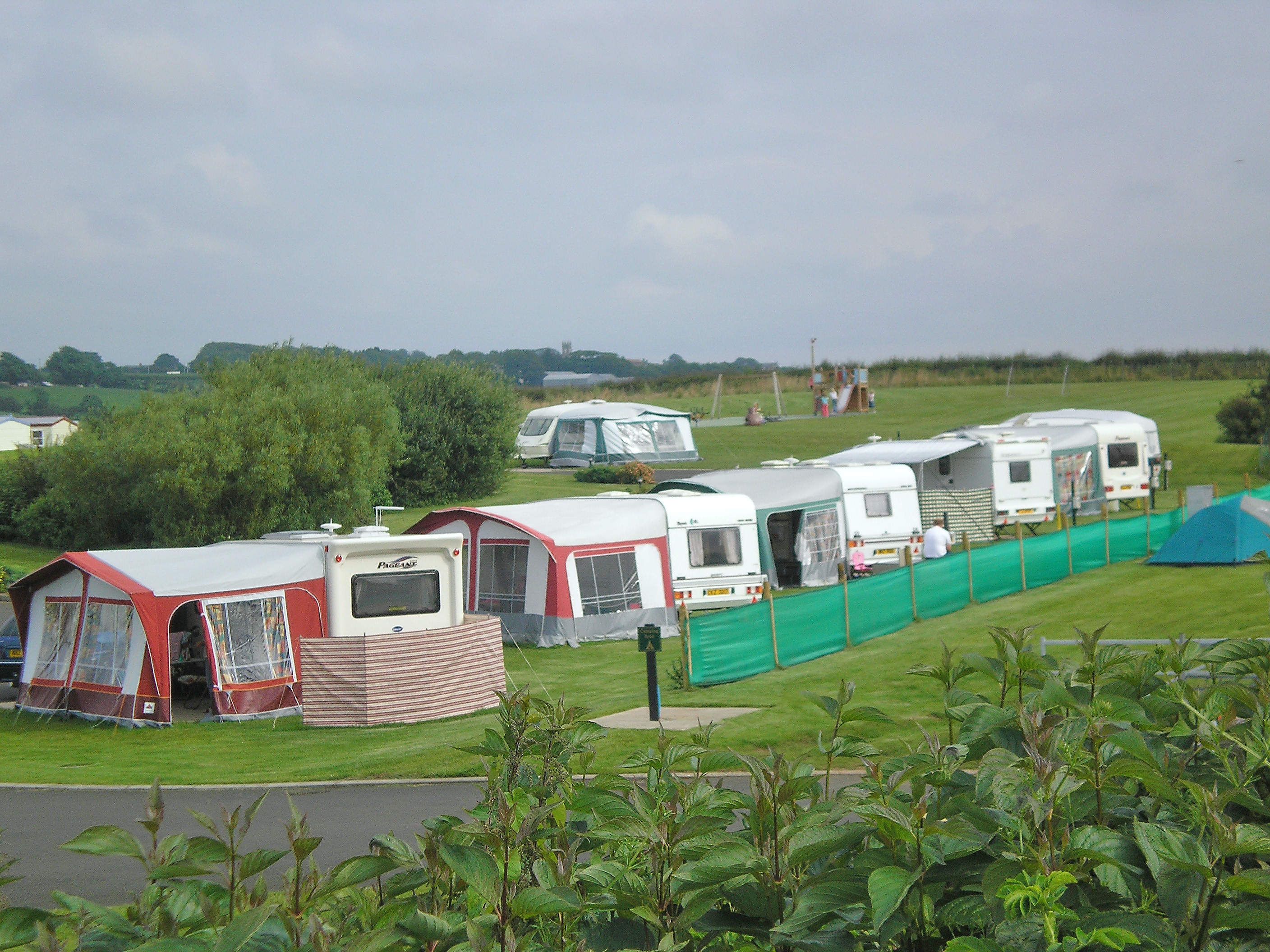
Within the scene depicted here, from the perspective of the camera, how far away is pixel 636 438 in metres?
43.4

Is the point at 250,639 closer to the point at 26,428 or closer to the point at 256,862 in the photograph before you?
the point at 256,862

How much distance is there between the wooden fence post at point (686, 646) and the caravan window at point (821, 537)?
9.38 meters

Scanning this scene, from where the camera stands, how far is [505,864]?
6.16 feet

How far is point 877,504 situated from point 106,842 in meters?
24.5

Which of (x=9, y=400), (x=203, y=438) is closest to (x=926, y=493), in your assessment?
(x=203, y=438)

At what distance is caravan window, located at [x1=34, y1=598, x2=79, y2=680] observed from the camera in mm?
15805

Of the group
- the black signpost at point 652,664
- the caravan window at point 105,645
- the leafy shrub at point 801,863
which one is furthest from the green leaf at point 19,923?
the caravan window at point 105,645

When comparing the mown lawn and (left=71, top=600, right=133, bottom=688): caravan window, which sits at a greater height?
(left=71, top=600, right=133, bottom=688): caravan window

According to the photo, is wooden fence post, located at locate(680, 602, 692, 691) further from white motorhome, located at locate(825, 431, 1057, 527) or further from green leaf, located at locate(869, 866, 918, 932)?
white motorhome, located at locate(825, 431, 1057, 527)

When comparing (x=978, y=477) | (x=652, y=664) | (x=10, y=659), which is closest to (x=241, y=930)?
(x=652, y=664)

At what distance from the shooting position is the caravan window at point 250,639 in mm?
15242

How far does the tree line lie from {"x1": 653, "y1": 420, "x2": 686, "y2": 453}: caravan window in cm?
717

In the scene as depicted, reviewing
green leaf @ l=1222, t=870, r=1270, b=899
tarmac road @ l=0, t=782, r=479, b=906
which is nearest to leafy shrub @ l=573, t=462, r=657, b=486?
tarmac road @ l=0, t=782, r=479, b=906

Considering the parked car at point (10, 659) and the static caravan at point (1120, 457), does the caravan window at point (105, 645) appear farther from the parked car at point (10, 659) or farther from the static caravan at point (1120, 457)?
the static caravan at point (1120, 457)
